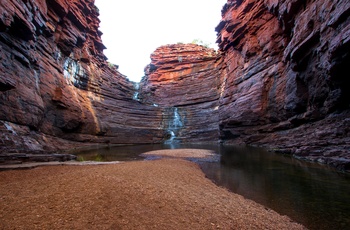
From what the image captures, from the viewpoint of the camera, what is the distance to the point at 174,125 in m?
44.2

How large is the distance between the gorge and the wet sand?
7116 millimetres

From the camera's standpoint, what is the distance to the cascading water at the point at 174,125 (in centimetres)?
4238

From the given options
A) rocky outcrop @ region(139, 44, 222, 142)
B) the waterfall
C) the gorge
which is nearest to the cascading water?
rocky outcrop @ region(139, 44, 222, 142)

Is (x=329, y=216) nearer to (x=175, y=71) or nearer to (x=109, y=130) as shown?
(x=109, y=130)

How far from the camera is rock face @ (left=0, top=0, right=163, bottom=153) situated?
1709 centimetres

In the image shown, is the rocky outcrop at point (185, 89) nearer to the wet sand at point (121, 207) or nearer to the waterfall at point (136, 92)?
the waterfall at point (136, 92)

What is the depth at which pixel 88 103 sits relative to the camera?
110 ft

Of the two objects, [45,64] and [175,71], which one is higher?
[175,71]

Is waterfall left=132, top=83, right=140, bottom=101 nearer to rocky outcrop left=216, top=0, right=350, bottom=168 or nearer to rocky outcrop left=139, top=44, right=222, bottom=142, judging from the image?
rocky outcrop left=139, top=44, right=222, bottom=142

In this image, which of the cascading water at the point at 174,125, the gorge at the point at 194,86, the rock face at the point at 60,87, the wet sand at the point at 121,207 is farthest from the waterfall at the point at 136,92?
the wet sand at the point at 121,207

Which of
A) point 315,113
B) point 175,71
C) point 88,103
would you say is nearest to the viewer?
point 315,113

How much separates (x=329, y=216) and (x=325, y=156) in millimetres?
8629

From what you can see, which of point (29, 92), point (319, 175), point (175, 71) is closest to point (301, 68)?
point (319, 175)

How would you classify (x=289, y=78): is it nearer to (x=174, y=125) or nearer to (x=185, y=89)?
(x=174, y=125)
